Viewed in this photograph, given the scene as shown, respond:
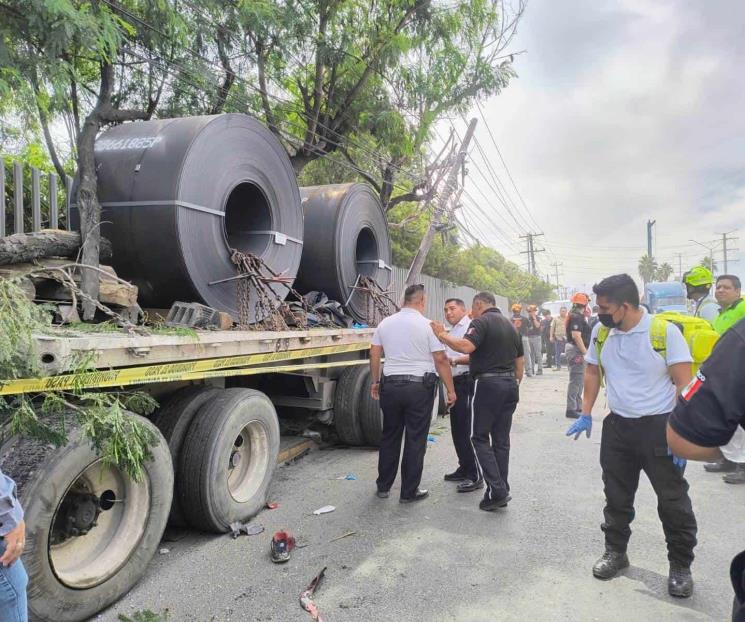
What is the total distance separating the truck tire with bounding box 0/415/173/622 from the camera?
2387 mm

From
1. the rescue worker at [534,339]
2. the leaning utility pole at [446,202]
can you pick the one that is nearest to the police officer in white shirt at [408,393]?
the leaning utility pole at [446,202]

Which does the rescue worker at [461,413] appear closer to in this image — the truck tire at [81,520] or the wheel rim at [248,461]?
the wheel rim at [248,461]

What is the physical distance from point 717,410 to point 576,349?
→ 23.6 ft

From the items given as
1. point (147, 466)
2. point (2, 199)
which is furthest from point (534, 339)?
point (147, 466)

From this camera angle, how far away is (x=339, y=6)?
10281 mm

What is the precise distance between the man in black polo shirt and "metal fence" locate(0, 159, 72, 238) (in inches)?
127

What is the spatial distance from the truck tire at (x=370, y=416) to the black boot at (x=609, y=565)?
291cm

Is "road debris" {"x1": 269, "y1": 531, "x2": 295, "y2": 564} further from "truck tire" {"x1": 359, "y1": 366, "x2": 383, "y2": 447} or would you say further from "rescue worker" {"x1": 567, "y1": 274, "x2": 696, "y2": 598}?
"truck tire" {"x1": 359, "y1": 366, "x2": 383, "y2": 447}

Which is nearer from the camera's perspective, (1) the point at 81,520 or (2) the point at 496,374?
(1) the point at 81,520

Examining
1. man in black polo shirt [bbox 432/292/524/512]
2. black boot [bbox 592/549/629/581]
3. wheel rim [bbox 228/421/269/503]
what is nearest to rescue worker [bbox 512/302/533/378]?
man in black polo shirt [bbox 432/292/524/512]

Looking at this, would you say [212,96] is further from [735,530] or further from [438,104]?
[735,530]

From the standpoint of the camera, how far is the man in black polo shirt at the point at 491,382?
4.35 m

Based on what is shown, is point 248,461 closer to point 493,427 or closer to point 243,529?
point 243,529

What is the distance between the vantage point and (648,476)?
311 centimetres
